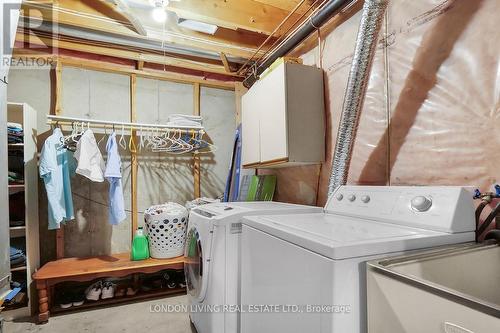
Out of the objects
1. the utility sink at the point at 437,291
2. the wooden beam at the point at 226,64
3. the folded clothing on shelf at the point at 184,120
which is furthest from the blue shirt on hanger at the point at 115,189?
the utility sink at the point at 437,291

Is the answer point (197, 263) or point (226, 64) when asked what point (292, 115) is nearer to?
point (197, 263)

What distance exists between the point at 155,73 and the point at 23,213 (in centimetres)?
195

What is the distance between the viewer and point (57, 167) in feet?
7.82

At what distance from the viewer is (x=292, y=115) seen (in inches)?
76.9

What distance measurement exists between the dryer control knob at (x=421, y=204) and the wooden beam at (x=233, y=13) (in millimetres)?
2039

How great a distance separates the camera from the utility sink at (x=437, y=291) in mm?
546

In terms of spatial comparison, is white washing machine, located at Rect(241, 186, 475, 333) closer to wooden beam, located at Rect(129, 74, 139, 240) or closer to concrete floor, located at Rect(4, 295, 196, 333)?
concrete floor, located at Rect(4, 295, 196, 333)

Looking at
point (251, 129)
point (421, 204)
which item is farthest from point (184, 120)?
point (421, 204)

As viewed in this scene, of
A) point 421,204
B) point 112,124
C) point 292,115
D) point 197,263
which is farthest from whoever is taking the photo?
point 112,124

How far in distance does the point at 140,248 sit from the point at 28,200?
1.07 meters

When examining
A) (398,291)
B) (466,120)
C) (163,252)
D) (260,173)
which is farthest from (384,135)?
(163,252)

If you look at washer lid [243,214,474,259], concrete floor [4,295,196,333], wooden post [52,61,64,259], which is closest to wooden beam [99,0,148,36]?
wooden post [52,61,64,259]

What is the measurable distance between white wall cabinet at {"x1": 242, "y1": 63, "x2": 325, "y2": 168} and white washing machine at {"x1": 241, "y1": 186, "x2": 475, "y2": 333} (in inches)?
27.1

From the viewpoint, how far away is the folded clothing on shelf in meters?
2.98
